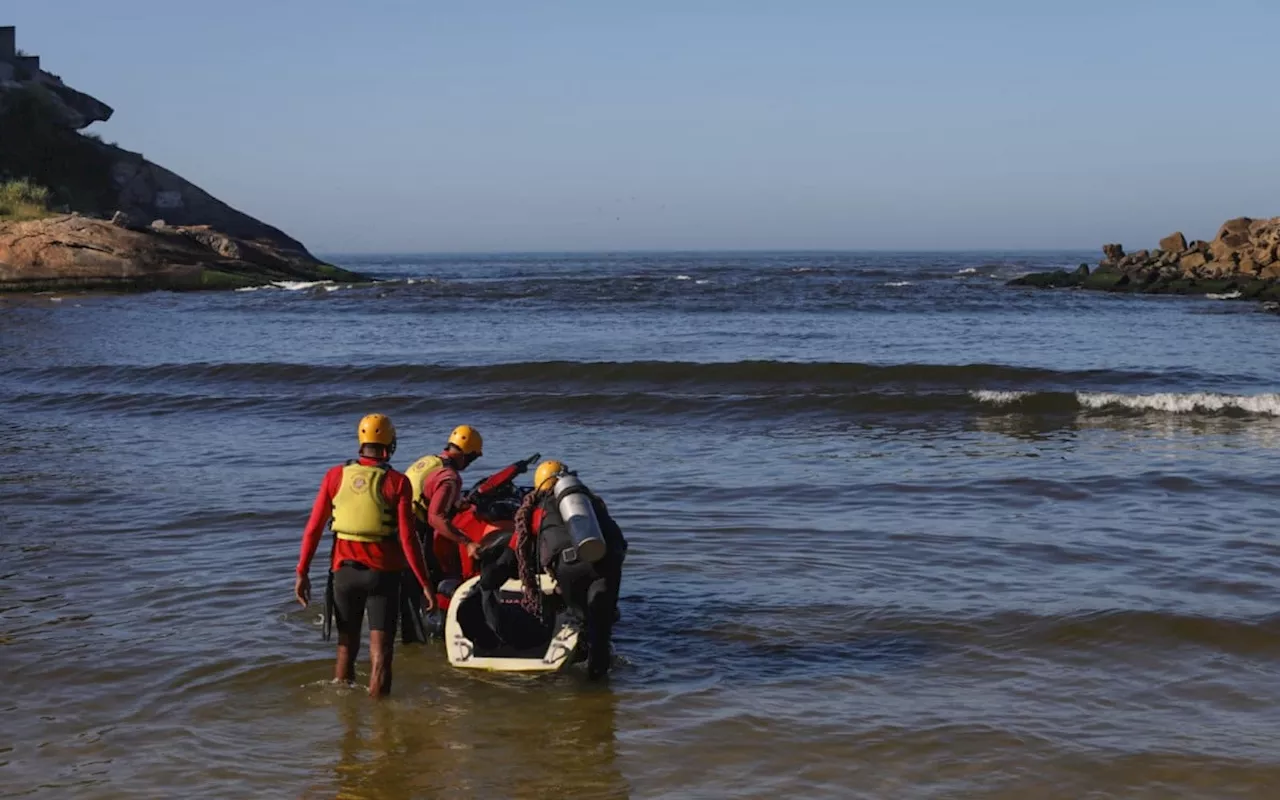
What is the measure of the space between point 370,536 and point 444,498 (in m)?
1.15

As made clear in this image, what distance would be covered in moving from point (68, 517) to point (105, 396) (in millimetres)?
9880

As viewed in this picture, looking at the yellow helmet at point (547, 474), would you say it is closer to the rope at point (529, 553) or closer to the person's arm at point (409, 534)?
the rope at point (529, 553)

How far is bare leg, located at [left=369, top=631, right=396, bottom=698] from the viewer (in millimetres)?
7438

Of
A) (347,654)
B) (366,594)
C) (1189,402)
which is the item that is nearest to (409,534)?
(366,594)

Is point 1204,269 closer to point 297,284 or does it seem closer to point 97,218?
point 297,284

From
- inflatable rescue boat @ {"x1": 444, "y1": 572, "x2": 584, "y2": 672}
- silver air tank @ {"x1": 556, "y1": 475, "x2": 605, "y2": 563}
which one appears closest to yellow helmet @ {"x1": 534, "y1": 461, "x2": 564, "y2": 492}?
silver air tank @ {"x1": 556, "y1": 475, "x2": 605, "y2": 563}

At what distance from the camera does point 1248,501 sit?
499 inches

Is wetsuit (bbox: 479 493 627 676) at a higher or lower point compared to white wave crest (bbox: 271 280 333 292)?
lower

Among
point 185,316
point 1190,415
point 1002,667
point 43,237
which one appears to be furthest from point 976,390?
point 43,237

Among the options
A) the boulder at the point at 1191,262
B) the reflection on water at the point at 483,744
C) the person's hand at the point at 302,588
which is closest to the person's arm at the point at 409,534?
the person's hand at the point at 302,588

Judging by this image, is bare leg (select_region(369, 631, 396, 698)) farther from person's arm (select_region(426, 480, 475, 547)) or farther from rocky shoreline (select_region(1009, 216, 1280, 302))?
rocky shoreline (select_region(1009, 216, 1280, 302))

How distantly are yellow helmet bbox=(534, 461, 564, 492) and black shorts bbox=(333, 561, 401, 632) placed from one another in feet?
3.32

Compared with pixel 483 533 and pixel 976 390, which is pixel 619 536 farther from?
pixel 976 390

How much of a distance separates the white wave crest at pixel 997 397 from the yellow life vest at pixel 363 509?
14.5 m
